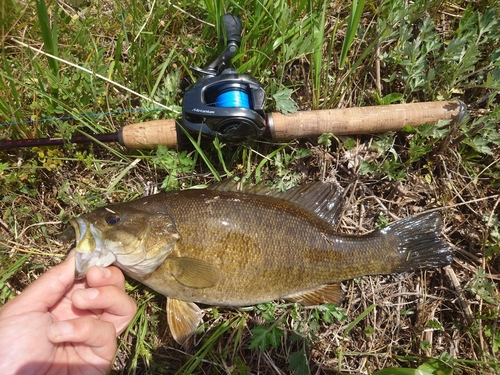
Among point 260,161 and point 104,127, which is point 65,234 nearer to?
point 104,127

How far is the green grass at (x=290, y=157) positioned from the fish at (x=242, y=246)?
0.86 ft

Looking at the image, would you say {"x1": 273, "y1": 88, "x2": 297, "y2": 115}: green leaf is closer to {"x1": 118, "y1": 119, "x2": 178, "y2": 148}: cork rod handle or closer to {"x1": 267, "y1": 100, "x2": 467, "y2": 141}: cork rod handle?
{"x1": 267, "y1": 100, "x2": 467, "y2": 141}: cork rod handle

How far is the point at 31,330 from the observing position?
7.40 ft

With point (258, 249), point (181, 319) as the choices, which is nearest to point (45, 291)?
point (181, 319)

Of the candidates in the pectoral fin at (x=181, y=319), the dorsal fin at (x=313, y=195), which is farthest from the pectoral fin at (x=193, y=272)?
the dorsal fin at (x=313, y=195)

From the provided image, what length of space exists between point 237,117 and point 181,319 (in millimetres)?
1625

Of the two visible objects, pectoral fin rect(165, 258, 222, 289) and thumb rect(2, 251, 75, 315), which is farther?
pectoral fin rect(165, 258, 222, 289)

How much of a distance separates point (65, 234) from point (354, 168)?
2414 mm

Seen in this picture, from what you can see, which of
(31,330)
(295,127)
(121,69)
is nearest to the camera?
(31,330)

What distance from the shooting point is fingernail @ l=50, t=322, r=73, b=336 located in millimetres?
2205

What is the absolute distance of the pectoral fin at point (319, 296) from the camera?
301 cm

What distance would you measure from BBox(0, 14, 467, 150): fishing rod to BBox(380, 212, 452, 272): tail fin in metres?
0.79

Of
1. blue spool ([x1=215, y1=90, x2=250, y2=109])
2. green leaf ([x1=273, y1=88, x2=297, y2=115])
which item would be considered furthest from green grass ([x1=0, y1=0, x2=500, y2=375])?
blue spool ([x1=215, y1=90, x2=250, y2=109])

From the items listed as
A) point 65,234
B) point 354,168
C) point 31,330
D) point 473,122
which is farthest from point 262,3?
point 31,330
